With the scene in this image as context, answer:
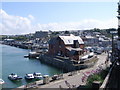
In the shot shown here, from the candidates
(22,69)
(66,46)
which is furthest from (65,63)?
(22,69)

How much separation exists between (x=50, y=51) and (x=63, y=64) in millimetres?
12485

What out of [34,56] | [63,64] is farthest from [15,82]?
[34,56]

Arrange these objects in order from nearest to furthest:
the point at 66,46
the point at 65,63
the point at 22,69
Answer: the point at 65,63 → the point at 22,69 → the point at 66,46

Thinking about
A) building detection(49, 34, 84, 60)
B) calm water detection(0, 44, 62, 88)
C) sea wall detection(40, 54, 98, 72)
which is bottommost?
calm water detection(0, 44, 62, 88)

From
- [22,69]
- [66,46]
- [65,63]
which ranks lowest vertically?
[22,69]

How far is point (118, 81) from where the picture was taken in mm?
13414

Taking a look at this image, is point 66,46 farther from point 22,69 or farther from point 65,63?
point 22,69

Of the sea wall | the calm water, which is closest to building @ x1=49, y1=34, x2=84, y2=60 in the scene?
the sea wall

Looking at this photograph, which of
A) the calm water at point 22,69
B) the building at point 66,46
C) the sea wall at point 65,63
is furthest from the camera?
the building at point 66,46

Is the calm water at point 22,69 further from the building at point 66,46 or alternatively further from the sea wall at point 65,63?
the building at point 66,46

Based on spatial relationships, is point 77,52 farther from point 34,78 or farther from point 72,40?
point 34,78

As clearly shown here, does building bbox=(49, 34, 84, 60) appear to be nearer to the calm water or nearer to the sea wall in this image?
the sea wall

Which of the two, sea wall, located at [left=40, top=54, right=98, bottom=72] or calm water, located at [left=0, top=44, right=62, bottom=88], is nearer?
calm water, located at [left=0, top=44, right=62, bottom=88]

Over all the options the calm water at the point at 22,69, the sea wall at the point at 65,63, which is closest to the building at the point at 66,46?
the sea wall at the point at 65,63
